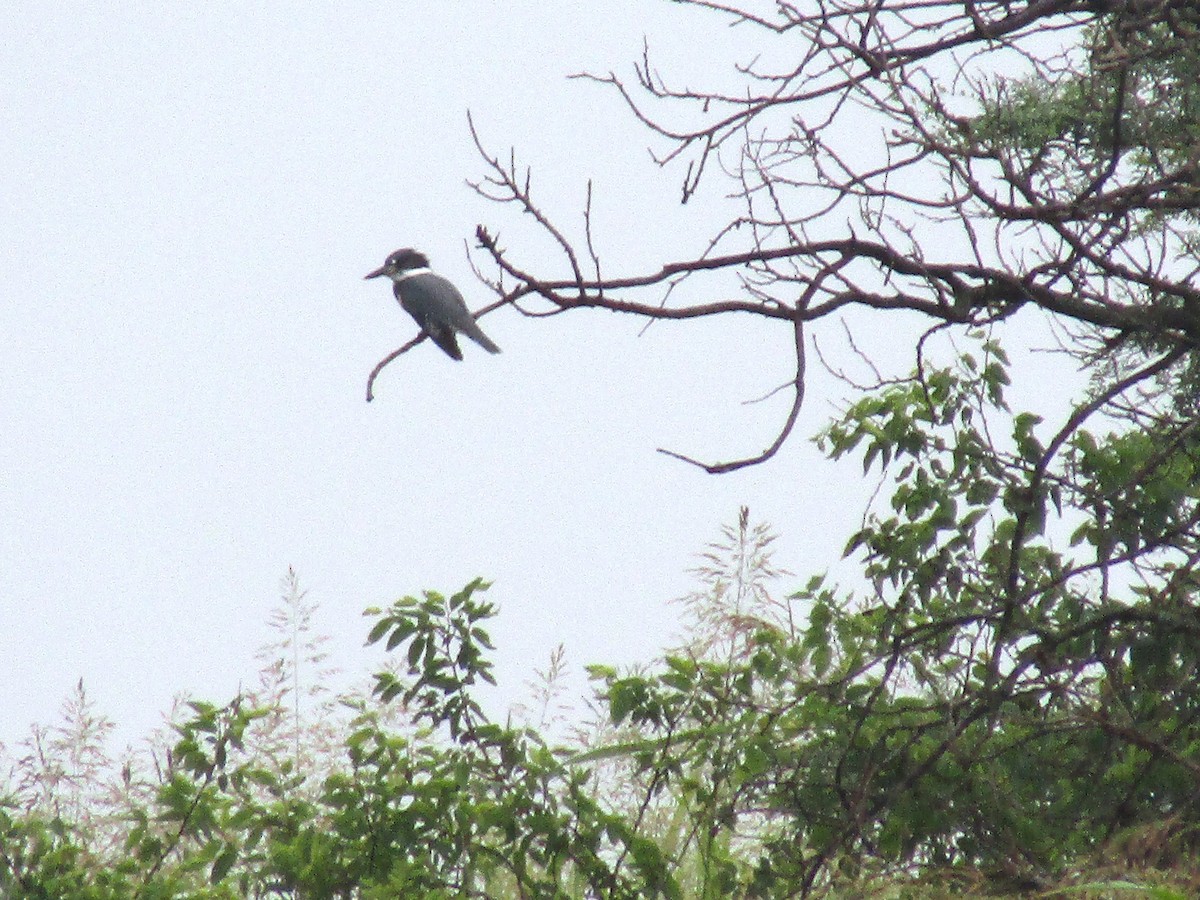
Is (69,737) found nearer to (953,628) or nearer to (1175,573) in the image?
(953,628)

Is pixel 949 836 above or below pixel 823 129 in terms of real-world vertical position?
below

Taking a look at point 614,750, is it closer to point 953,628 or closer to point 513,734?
point 513,734

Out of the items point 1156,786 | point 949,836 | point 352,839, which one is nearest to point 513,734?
point 352,839

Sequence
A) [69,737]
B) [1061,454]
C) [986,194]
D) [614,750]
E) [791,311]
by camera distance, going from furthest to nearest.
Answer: [69,737] → [1061,454] → [614,750] → [986,194] → [791,311]

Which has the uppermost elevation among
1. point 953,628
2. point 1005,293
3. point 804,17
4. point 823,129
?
point 804,17

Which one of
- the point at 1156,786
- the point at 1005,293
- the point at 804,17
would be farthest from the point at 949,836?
the point at 804,17

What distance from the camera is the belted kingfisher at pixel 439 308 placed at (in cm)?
567

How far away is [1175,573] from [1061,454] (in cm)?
43

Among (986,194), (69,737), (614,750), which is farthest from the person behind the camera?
(69,737)

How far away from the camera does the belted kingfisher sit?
18.6 feet

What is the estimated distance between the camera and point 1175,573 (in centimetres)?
308

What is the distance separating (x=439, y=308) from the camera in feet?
18.8

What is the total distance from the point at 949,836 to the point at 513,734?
3.27 feet

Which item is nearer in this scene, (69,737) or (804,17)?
(804,17)
